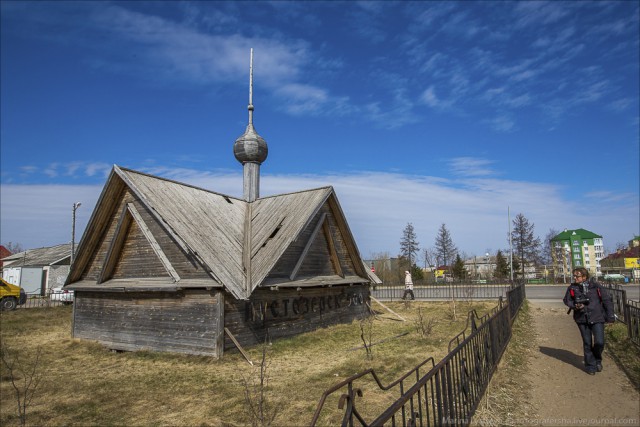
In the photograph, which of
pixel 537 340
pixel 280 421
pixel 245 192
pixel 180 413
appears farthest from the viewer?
pixel 245 192

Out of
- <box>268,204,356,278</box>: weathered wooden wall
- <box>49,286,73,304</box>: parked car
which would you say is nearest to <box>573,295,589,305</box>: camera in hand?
<box>268,204,356,278</box>: weathered wooden wall

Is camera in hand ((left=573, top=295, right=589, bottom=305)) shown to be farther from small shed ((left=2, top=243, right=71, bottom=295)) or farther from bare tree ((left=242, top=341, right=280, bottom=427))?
small shed ((left=2, top=243, right=71, bottom=295))

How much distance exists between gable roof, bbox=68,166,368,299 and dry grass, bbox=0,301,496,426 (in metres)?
2.39

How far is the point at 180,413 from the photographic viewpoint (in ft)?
22.9

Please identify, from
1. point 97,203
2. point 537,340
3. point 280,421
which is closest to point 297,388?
point 280,421

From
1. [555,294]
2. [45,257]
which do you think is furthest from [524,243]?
[45,257]

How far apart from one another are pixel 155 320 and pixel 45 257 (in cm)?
3608

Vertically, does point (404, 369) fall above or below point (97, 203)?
below

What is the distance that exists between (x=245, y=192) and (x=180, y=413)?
1337 cm

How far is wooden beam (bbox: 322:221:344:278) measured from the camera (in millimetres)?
16516

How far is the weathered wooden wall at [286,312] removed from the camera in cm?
1186

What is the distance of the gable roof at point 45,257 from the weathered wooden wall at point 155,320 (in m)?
28.3

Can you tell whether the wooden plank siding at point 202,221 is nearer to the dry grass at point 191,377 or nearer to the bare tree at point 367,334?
the dry grass at point 191,377

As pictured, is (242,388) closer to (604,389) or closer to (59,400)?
(59,400)
